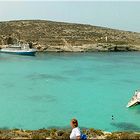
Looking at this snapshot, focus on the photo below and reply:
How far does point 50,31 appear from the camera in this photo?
527ft

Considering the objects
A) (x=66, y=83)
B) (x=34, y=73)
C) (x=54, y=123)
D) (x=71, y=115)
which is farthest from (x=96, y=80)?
(x=54, y=123)

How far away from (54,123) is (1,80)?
3249 cm

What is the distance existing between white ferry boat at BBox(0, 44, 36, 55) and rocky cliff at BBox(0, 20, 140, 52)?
25.9 ft

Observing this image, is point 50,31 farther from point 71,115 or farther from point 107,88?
point 71,115

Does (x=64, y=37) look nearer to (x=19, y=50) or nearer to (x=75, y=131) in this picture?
(x=19, y=50)

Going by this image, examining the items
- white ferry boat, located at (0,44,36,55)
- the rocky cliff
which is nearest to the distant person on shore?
white ferry boat, located at (0,44,36,55)

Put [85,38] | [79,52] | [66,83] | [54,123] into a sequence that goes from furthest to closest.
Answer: [85,38]
[79,52]
[66,83]
[54,123]

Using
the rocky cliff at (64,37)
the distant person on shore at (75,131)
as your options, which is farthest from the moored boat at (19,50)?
the distant person on shore at (75,131)

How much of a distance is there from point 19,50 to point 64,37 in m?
30.0

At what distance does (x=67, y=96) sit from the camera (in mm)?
53375

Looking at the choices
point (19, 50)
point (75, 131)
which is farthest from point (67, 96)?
point (19, 50)

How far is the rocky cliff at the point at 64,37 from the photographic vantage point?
451 ft

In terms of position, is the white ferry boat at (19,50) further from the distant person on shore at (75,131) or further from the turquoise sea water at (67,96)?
the distant person on shore at (75,131)

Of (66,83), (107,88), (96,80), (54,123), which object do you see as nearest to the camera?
(54,123)
